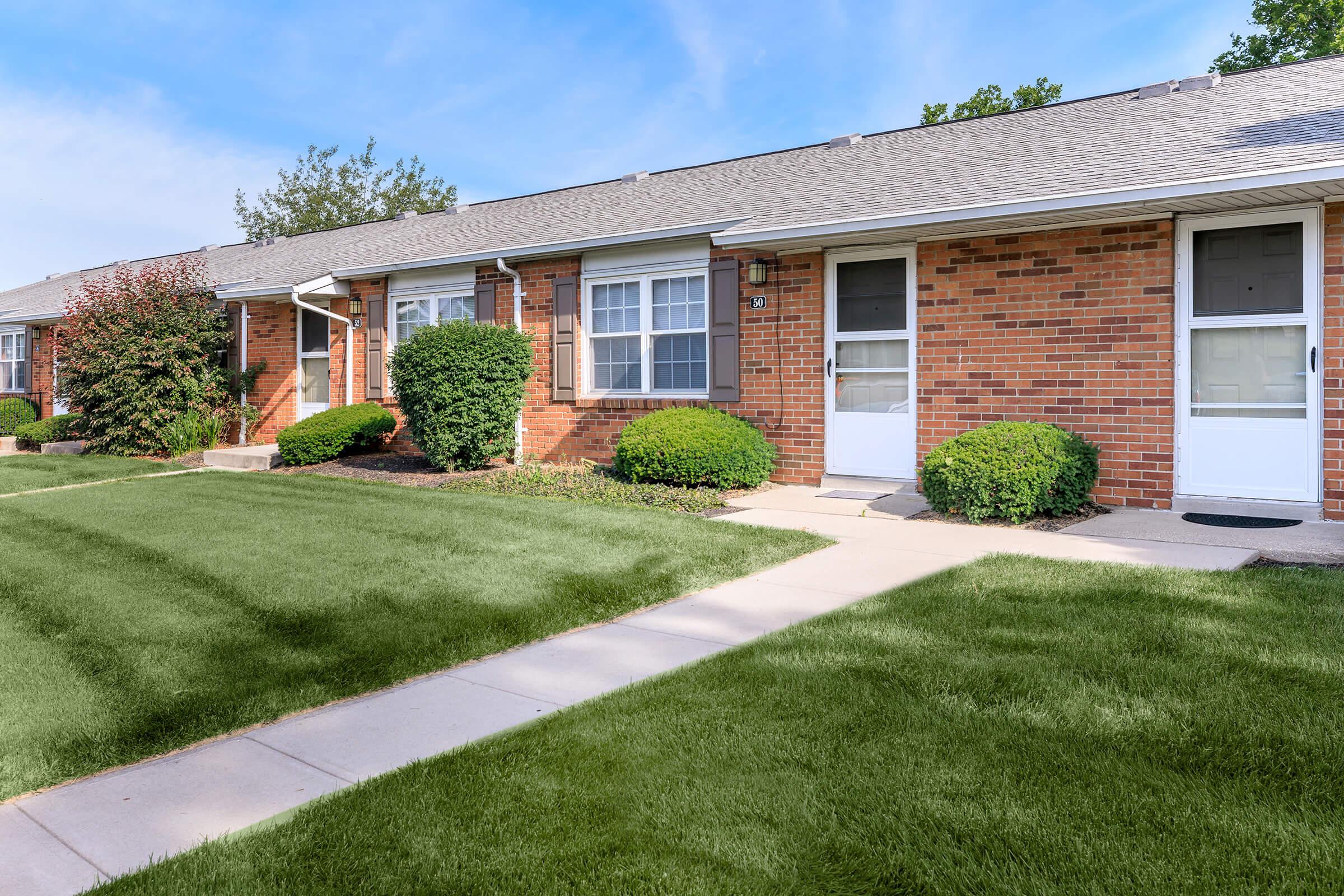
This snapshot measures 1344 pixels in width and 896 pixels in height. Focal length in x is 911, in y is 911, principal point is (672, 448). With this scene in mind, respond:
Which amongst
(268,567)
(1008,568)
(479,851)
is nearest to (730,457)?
(1008,568)

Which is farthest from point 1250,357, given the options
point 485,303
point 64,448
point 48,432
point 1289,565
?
point 48,432

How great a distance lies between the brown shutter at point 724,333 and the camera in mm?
10445

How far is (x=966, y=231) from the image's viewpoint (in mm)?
8727

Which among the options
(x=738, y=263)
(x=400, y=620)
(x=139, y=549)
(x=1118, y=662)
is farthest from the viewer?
(x=738, y=263)

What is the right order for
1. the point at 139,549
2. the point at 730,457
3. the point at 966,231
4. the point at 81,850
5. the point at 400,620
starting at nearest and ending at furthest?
the point at 81,850 < the point at 400,620 < the point at 139,549 < the point at 966,231 < the point at 730,457

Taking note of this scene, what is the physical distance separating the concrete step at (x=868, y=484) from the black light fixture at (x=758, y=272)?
229cm

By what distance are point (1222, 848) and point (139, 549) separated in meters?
6.83

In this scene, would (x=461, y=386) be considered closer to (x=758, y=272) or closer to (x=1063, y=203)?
(x=758, y=272)

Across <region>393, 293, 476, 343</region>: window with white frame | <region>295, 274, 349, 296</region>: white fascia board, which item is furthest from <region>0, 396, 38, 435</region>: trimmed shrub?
<region>393, 293, 476, 343</region>: window with white frame

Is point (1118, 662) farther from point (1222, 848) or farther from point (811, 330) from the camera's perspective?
point (811, 330)

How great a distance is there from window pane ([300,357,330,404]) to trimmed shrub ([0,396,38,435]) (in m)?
8.31

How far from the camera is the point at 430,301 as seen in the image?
13.5m

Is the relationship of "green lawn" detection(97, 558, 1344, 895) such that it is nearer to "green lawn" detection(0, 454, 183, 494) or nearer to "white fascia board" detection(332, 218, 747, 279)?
"white fascia board" detection(332, 218, 747, 279)

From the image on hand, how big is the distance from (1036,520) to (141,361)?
44.1 ft
